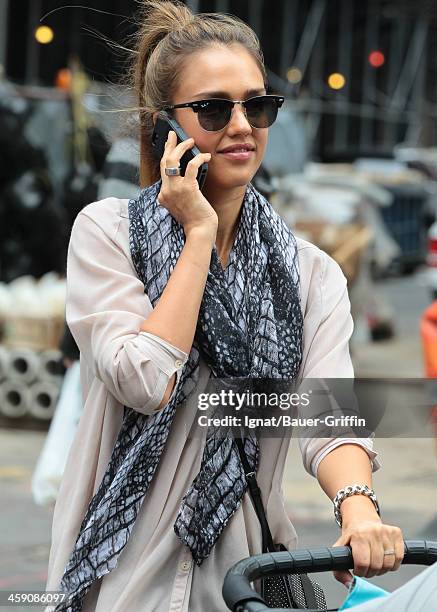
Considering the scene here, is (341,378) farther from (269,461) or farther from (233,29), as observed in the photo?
(233,29)

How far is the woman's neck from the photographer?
2311mm

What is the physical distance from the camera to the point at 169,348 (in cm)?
205

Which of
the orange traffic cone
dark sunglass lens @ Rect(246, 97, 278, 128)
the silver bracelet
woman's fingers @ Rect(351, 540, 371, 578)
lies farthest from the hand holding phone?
the orange traffic cone

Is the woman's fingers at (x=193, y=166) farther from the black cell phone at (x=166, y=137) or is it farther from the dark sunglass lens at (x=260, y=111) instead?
the dark sunglass lens at (x=260, y=111)

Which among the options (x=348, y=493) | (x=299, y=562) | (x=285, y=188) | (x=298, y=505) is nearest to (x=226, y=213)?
(x=348, y=493)

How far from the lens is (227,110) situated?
221cm

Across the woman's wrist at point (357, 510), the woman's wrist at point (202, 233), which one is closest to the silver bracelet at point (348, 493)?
the woman's wrist at point (357, 510)

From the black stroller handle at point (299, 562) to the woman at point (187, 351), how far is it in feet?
0.15

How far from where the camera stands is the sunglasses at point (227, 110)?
86.7 inches

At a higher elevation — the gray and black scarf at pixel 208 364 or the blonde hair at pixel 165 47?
the blonde hair at pixel 165 47

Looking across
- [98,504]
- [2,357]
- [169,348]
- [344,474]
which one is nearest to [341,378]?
[344,474]

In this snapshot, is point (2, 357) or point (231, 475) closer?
point (231, 475)

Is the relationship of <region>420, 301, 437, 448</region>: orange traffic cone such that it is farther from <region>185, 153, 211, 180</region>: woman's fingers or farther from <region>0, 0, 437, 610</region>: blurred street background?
<region>185, 153, 211, 180</region>: woman's fingers

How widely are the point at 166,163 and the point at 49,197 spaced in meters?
8.45
